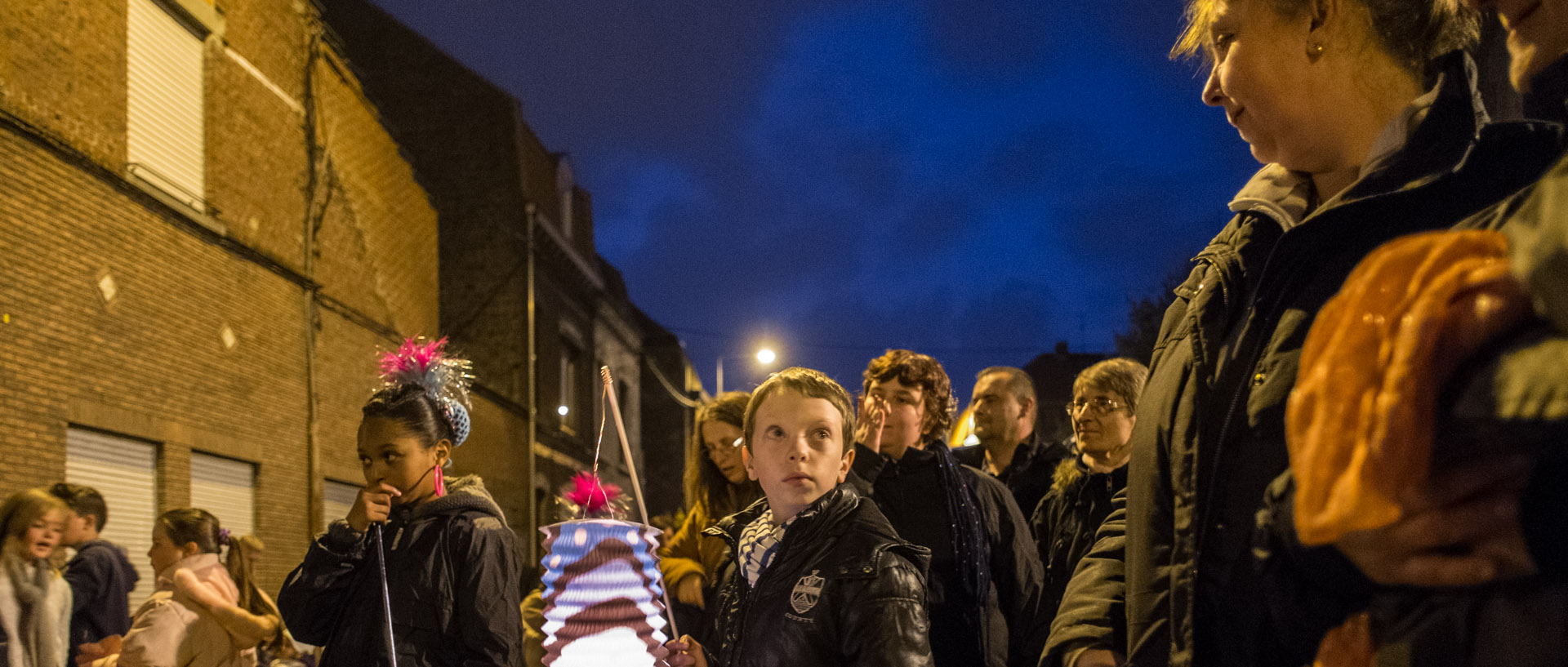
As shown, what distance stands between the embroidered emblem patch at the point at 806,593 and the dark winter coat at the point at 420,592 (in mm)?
1329

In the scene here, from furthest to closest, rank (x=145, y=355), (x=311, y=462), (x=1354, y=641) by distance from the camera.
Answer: (x=311, y=462) → (x=145, y=355) → (x=1354, y=641)

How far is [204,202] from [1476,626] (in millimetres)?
14796

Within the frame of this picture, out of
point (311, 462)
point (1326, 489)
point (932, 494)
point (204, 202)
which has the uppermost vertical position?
point (204, 202)

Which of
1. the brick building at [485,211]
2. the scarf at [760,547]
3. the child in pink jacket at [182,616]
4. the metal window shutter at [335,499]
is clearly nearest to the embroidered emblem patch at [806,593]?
the scarf at [760,547]

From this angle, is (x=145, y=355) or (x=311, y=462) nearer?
(x=145, y=355)

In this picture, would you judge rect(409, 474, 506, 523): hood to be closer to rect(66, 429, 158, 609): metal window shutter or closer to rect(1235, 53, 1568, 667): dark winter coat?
rect(1235, 53, 1568, 667): dark winter coat

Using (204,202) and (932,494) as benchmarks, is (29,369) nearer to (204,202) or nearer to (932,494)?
(204,202)

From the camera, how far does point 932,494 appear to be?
4289 millimetres

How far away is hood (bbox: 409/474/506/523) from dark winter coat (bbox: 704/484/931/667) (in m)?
1.32

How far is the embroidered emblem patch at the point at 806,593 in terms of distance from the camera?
273 centimetres

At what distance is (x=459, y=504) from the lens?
3.86 metres

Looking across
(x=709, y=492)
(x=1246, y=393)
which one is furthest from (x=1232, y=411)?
(x=709, y=492)

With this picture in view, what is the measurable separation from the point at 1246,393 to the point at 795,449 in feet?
5.47

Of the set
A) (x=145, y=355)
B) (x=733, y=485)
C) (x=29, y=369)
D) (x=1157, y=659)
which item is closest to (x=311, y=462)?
(x=145, y=355)
